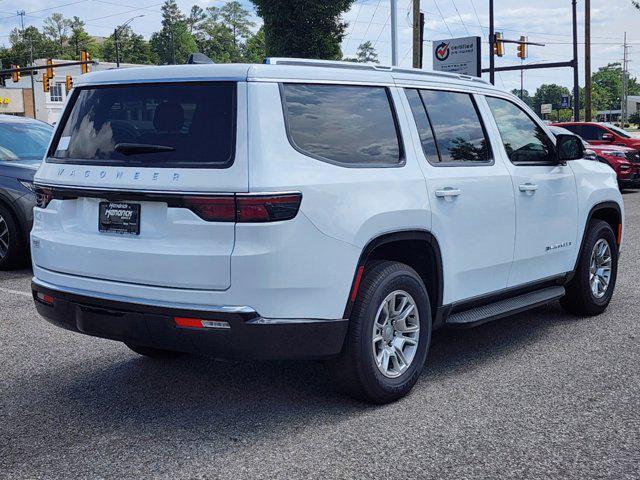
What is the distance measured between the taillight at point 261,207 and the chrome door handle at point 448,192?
128cm

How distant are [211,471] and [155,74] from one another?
2074 mm

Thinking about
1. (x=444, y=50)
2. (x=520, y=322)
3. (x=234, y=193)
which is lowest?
(x=520, y=322)

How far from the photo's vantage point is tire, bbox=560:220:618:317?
652cm

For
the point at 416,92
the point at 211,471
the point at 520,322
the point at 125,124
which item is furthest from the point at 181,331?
the point at 520,322

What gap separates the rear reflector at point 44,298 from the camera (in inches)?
176

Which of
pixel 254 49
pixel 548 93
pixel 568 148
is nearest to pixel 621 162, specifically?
pixel 568 148

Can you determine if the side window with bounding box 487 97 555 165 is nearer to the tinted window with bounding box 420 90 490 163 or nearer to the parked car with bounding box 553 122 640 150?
the tinted window with bounding box 420 90 490 163

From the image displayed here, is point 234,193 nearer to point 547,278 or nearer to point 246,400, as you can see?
point 246,400

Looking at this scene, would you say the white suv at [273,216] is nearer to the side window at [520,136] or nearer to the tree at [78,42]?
the side window at [520,136]

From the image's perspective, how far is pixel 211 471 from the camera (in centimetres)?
366

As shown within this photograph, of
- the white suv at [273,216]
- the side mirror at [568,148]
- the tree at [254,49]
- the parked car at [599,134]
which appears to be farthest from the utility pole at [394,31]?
the tree at [254,49]

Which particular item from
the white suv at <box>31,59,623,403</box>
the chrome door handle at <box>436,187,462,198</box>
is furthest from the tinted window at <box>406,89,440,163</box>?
the chrome door handle at <box>436,187,462,198</box>

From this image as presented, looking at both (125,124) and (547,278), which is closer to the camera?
(125,124)

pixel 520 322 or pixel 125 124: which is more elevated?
pixel 125 124
